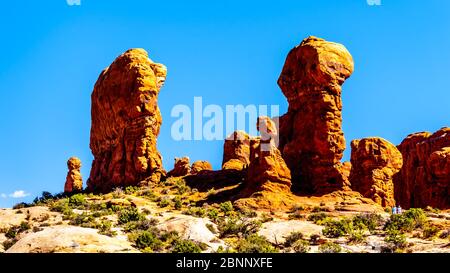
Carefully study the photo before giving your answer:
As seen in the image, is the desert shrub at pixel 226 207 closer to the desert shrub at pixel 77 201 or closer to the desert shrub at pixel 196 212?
the desert shrub at pixel 196 212

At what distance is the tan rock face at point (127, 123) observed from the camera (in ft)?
187

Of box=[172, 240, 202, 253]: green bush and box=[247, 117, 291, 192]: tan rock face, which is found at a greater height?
box=[247, 117, 291, 192]: tan rock face

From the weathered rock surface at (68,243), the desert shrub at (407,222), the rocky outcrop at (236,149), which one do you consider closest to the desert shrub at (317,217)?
the desert shrub at (407,222)

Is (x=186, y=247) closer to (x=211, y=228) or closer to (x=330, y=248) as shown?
(x=211, y=228)

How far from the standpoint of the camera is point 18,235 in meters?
36.4

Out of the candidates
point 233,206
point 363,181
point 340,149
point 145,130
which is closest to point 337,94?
point 340,149

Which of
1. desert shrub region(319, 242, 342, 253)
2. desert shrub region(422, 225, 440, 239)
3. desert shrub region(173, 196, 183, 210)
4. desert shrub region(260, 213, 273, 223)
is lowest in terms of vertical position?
desert shrub region(319, 242, 342, 253)

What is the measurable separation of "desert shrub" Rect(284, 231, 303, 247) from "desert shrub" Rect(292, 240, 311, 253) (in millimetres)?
255

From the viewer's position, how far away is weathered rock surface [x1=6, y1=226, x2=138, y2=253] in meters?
27.7

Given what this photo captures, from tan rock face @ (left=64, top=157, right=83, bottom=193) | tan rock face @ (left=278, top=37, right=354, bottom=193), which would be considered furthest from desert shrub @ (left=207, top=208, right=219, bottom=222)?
tan rock face @ (left=64, top=157, right=83, bottom=193)

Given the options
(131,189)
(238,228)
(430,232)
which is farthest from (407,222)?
(131,189)

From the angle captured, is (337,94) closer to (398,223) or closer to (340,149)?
(340,149)

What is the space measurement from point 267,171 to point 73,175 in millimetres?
41052

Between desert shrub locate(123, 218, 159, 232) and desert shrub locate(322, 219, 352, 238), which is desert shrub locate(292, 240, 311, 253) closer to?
desert shrub locate(322, 219, 352, 238)
